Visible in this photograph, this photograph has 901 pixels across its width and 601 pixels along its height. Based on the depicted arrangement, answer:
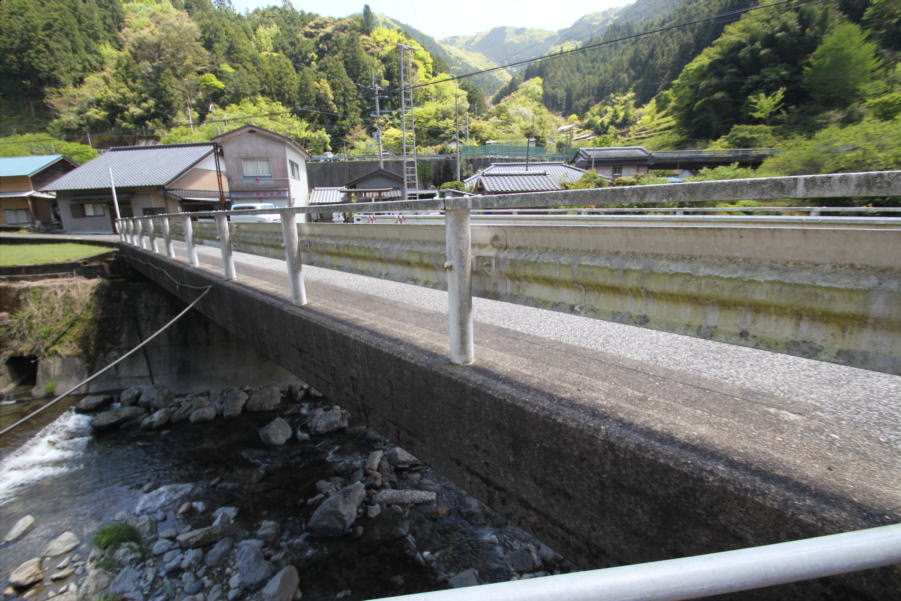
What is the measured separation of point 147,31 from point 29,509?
8000 cm

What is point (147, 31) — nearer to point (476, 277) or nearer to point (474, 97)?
point (474, 97)

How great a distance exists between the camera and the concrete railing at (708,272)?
125 centimetres

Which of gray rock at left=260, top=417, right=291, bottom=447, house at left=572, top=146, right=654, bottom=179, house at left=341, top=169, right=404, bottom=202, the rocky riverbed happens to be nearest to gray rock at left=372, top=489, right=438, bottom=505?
the rocky riverbed

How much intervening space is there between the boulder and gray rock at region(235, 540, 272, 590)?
86.5 inches

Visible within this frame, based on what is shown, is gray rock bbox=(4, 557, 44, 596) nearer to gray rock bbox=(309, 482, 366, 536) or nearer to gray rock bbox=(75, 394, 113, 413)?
gray rock bbox=(309, 482, 366, 536)

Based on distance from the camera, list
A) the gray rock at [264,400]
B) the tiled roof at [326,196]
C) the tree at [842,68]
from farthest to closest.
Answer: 1. the tree at [842,68]
2. the tiled roof at [326,196]
3. the gray rock at [264,400]

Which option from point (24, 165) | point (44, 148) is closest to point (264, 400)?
point (24, 165)

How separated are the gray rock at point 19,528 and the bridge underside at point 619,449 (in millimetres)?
6071

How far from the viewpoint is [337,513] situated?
527cm

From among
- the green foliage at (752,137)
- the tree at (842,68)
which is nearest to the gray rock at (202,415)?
the green foliage at (752,137)

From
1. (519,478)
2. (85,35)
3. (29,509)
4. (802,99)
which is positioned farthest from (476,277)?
(85,35)

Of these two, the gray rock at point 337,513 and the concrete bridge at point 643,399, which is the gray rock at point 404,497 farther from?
the concrete bridge at point 643,399

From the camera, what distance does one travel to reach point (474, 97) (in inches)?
3497

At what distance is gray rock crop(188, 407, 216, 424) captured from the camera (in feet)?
27.5
